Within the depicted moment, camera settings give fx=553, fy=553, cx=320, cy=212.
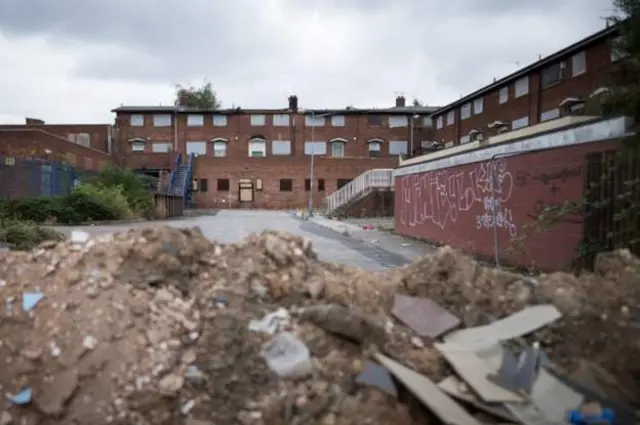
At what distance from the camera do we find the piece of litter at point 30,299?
13.5ft

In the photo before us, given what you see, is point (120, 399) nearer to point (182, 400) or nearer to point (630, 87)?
point (182, 400)

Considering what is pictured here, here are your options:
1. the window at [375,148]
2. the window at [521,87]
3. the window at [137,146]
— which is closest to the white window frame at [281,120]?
the window at [375,148]

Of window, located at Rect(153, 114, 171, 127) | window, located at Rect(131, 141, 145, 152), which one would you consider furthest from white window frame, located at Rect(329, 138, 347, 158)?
window, located at Rect(131, 141, 145, 152)

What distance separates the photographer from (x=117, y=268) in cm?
452

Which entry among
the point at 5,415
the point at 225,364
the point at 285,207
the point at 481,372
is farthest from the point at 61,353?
the point at 285,207

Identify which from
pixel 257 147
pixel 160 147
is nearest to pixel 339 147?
pixel 257 147

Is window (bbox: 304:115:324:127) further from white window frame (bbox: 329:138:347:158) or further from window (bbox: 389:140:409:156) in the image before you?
window (bbox: 389:140:409:156)

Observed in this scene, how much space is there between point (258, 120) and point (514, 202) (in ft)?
174

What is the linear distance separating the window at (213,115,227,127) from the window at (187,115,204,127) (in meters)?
1.48

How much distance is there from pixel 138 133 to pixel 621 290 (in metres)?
63.1

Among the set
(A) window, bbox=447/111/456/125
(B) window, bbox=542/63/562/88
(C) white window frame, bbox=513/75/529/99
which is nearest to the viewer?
(B) window, bbox=542/63/562/88

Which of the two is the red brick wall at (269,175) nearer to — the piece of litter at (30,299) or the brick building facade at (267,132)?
the brick building facade at (267,132)

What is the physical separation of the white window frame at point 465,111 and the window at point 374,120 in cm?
1654

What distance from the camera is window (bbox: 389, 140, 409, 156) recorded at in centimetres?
6244
